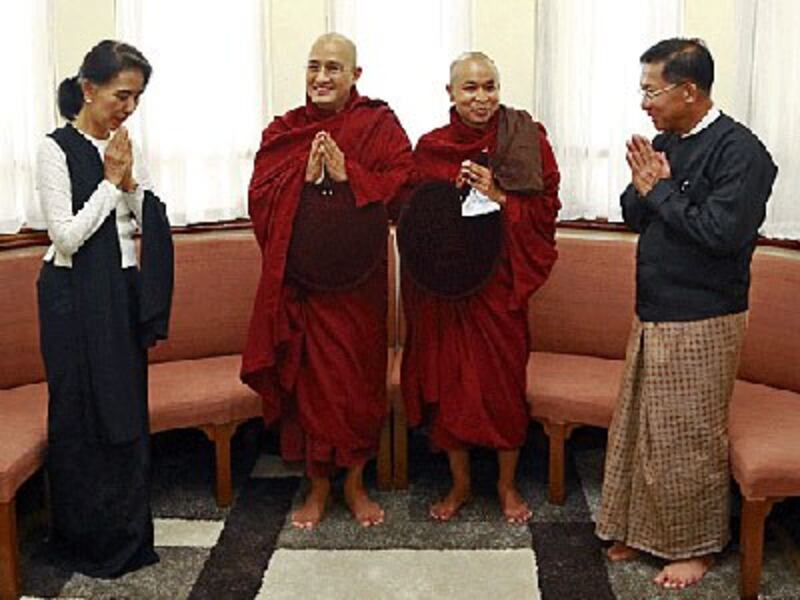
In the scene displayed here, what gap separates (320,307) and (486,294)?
519 mm

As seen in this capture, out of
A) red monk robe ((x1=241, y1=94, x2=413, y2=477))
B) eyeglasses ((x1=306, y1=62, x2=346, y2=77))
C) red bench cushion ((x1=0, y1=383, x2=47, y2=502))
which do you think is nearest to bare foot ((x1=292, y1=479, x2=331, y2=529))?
red monk robe ((x1=241, y1=94, x2=413, y2=477))

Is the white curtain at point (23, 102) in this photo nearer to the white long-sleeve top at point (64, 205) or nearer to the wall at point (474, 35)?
the wall at point (474, 35)

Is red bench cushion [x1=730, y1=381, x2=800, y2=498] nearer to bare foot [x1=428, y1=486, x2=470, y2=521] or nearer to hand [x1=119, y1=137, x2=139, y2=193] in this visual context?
bare foot [x1=428, y1=486, x2=470, y2=521]

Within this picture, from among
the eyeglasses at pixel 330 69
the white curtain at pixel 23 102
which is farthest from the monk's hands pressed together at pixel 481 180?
the white curtain at pixel 23 102

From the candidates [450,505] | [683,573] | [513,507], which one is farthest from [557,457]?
[683,573]

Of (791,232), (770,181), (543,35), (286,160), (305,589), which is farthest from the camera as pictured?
(543,35)

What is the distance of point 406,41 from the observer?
4.31 meters

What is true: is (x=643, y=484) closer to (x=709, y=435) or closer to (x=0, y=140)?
(x=709, y=435)

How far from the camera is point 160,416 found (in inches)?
143

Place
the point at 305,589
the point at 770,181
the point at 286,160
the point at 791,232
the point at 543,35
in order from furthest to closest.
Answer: the point at 543,35
the point at 791,232
the point at 286,160
the point at 305,589
the point at 770,181

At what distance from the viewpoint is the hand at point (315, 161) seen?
11.2ft

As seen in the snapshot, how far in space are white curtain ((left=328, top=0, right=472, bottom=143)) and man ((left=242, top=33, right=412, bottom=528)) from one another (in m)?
0.77

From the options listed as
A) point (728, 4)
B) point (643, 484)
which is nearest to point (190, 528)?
point (643, 484)

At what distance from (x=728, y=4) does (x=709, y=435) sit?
179cm
